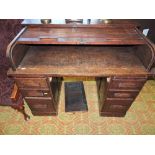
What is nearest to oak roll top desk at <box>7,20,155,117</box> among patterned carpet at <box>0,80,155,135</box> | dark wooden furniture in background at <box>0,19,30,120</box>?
dark wooden furniture in background at <box>0,19,30,120</box>

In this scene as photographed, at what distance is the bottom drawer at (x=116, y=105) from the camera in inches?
70.1

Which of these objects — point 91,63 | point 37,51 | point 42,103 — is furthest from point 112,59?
point 42,103

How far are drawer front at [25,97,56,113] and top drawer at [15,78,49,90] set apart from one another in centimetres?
23

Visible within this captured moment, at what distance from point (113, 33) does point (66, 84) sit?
4.36ft

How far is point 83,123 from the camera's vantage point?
2.08 metres

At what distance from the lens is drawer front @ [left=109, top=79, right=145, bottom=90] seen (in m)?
1.51

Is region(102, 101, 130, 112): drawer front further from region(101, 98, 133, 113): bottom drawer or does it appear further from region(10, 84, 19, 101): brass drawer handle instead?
region(10, 84, 19, 101): brass drawer handle

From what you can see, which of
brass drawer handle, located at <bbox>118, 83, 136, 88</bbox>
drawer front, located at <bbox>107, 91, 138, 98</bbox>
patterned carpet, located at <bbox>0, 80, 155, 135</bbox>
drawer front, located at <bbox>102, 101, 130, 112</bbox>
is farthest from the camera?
patterned carpet, located at <bbox>0, 80, 155, 135</bbox>

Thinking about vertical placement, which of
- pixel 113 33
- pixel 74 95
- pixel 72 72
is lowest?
pixel 74 95

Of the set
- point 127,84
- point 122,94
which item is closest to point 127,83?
point 127,84

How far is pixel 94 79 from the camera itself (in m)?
2.69

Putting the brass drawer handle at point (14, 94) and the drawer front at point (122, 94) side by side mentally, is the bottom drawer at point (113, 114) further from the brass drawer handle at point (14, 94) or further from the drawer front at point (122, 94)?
the brass drawer handle at point (14, 94)

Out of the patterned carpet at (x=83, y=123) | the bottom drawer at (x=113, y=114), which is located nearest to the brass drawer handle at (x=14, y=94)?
the patterned carpet at (x=83, y=123)
